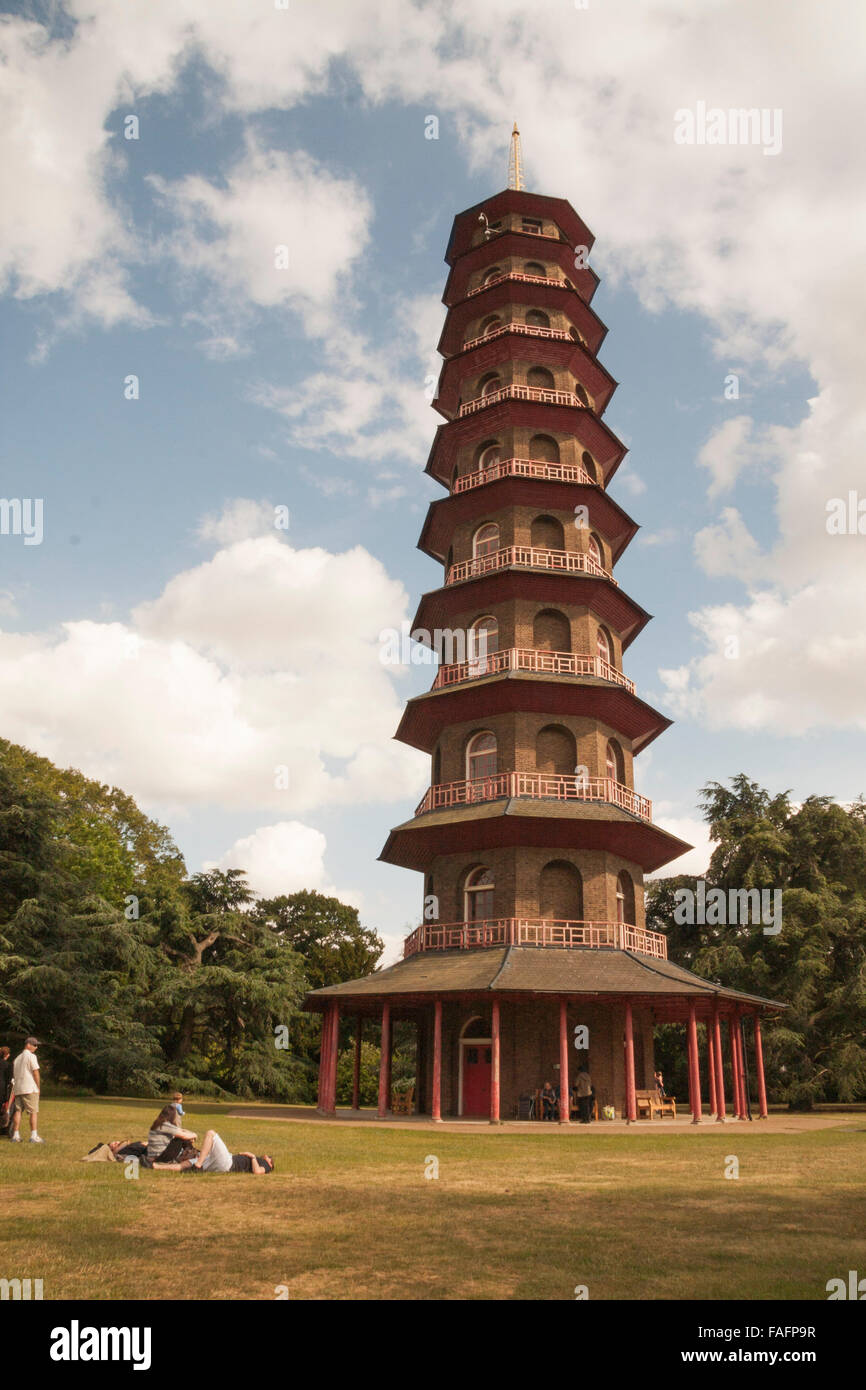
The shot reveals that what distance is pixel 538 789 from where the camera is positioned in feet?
87.8

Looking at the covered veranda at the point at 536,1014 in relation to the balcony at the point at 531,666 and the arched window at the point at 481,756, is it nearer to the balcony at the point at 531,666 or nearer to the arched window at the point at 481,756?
the arched window at the point at 481,756

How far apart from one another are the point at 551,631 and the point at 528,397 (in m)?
8.42

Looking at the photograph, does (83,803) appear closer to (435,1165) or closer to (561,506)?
(561,506)

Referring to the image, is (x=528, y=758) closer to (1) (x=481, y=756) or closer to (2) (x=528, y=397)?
(1) (x=481, y=756)

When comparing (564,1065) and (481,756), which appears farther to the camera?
(481,756)

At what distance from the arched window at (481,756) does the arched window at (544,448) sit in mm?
9714

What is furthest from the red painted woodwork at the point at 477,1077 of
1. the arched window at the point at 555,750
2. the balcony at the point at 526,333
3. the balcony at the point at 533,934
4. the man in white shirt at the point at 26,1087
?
the balcony at the point at 526,333

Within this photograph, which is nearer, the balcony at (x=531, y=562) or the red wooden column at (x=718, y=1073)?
the red wooden column at (x=718, y=1073)

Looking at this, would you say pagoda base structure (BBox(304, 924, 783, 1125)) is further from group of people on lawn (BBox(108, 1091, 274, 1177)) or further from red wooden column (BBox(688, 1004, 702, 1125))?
group of people on lawn (BBox(108, 1091, 274, 1177))

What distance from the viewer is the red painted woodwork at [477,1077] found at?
25141mm

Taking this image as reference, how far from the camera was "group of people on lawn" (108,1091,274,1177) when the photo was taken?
12.1m

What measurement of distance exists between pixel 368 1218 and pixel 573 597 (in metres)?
22.4

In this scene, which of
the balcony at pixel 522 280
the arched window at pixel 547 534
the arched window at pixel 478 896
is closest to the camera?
the arched window at pixel 478 896

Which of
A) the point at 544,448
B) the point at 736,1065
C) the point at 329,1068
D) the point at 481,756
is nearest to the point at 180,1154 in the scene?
the point at 329,1068
